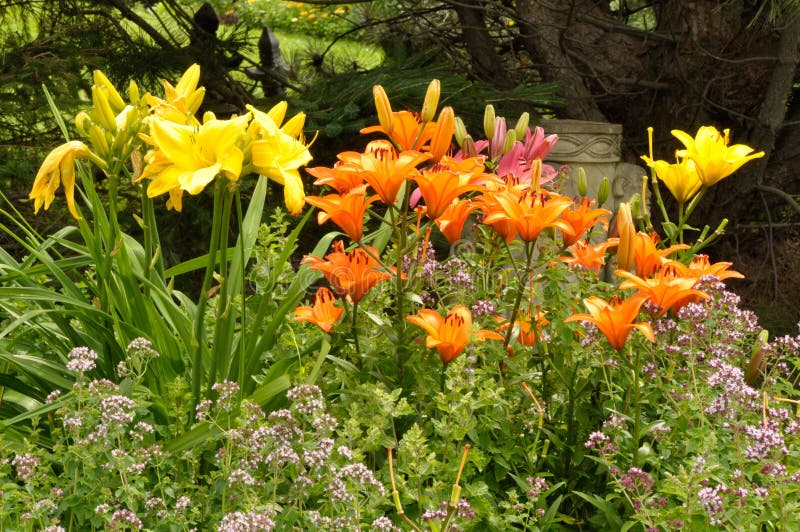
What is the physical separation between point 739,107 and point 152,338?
3163 mm

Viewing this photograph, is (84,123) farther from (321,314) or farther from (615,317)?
(615,317)

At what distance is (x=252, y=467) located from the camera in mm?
1451

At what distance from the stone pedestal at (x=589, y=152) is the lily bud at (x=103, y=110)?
7.26 feet

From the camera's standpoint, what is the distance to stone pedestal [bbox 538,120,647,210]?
3605 mm

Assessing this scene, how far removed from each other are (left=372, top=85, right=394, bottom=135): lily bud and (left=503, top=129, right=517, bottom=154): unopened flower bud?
0.30 meters

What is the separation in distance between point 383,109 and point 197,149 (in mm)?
411

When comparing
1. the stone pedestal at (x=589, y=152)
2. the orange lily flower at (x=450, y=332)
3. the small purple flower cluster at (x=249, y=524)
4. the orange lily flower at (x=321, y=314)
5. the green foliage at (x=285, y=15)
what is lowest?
the green foliage at (x=285, y=15)

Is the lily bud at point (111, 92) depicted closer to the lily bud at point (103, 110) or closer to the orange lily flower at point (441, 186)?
the lily bud at point (103, 110)

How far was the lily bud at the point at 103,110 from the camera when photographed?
5.26 ft

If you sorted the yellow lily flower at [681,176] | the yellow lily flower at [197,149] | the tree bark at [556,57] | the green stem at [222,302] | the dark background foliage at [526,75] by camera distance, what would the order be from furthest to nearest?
the tree bark at [556,57] < the dark background foliage at [526,75] < the yellow lily flower at [681,176] < the green stem at [222,302] < the yellow lily flower at [197,149]

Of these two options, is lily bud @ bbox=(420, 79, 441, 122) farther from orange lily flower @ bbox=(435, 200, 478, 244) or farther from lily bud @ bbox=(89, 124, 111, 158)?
lily bud @ bbox=(89, 124, 111, 158)

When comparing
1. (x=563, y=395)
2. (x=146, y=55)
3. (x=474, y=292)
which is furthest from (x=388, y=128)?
(x=146, y=55)

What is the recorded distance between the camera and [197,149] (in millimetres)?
1401

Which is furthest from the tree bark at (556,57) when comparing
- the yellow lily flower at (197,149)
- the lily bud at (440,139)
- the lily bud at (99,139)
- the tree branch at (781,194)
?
the yellow lily flower at (197,149)
